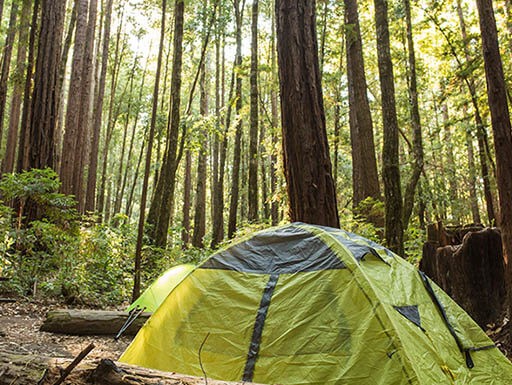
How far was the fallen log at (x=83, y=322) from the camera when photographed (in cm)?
576

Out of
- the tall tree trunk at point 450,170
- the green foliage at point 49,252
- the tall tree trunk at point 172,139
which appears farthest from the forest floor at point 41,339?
the tall tree trunk at point 450,170

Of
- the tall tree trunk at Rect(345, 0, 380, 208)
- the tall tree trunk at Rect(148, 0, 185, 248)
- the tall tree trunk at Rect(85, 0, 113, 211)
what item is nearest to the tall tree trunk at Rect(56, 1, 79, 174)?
the tall tree trunk at Rect(148, 0, 185, 248)

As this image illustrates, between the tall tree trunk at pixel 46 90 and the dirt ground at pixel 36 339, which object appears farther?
the tall tree trunk at pixel 46 90

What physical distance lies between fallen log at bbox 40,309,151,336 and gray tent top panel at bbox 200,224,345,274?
9.32 ft

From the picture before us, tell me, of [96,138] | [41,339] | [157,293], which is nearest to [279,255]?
[157,293]

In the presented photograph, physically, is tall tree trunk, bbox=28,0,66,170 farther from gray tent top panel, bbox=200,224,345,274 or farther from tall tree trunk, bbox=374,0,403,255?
tall tree trunk, bbox=374,0,403,255

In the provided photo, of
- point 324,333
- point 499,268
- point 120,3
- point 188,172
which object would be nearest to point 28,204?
point 324,333

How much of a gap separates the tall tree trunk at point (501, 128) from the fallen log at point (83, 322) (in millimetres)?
4898

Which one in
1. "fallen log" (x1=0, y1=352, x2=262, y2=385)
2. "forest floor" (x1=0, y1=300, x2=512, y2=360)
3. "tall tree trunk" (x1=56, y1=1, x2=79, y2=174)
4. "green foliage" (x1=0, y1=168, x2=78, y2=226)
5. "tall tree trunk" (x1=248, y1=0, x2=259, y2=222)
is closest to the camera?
"fallen log" (x1=0, y1=352, x2=262, y2=385)

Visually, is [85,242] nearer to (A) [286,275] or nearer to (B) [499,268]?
(A) [286,275]

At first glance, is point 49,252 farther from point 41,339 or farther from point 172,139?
point 172,139

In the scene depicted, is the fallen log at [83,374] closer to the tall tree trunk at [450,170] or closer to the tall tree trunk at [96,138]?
the tall tree trunk at [450,170]

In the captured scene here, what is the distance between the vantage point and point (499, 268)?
205 inches

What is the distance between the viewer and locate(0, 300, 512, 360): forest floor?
15.8 ft
